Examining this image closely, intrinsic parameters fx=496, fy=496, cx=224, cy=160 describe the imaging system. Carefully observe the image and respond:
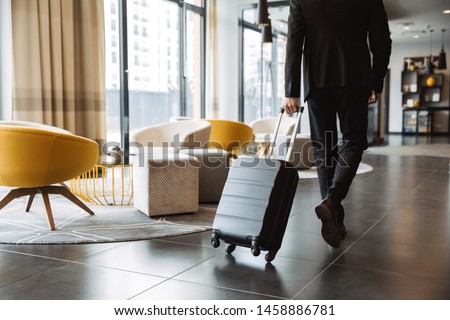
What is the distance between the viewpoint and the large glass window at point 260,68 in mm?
9648

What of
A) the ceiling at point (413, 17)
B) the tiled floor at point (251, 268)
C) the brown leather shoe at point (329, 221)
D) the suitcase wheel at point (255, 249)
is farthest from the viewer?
the ceiling at point (413, 17)

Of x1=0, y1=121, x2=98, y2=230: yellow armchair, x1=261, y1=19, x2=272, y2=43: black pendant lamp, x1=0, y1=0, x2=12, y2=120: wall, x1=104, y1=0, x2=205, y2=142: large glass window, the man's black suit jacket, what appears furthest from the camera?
x1=261, y1=19, x2=272, y2=43: black pendant lamp

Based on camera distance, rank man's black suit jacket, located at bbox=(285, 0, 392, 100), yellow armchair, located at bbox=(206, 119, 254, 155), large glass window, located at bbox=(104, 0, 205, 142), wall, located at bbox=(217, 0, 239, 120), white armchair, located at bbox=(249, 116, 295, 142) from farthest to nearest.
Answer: wall, located at bbox=(217, 0, 239, 120) < white armchair, located at bbox=(249, 116, 295, 142) < large glass window, located at bbox=(104, 0, 205, 142) < yellow armchair, located at bbox=(206, 119, 254, 155) < man's black suit jacket, located at bbox=(285, 0, 392, 100)

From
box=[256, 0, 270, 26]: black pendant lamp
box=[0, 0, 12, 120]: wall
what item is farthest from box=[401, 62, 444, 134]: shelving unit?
box=[0, 0, 12, 120]: wall

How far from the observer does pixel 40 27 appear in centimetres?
535

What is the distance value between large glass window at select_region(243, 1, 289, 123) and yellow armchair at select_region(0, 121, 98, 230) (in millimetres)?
6568

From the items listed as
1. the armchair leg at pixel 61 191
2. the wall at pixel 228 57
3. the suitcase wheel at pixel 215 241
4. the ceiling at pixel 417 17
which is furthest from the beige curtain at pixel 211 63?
the suitcase wheel at pixel 215 241

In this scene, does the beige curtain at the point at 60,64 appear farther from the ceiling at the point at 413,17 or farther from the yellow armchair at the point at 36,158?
the ceiling at the point at 413,17

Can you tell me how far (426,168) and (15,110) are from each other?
5.00 metres

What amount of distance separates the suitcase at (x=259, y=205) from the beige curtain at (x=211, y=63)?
6705 millimetres

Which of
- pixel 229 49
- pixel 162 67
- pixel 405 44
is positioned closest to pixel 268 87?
pixel 229 49

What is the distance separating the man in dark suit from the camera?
249 centimetres

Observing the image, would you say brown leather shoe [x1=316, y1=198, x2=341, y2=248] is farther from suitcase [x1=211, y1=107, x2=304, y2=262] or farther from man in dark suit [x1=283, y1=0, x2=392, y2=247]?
suitcase [x1=211, y1=107, x2=304, y2=262]

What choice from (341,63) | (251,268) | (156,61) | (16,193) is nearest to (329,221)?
(251,268)
